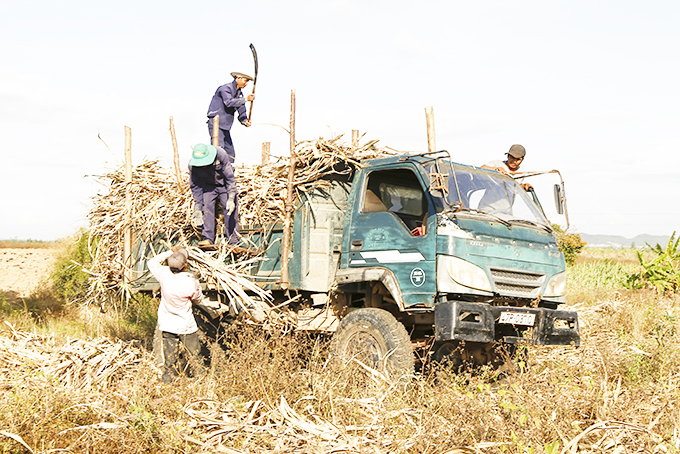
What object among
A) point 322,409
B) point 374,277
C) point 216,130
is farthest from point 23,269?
point 322,409

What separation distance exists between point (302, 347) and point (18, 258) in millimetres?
24364

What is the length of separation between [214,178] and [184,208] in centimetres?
84

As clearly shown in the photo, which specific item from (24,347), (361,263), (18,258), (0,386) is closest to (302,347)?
(361,263)

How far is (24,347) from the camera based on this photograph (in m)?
8.63

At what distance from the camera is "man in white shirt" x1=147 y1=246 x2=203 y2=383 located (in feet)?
25.6

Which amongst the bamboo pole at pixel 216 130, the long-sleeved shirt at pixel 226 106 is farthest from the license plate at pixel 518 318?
the long-sleeved shirt at pixel 226 106

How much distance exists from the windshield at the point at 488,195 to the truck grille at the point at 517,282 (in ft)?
2.08

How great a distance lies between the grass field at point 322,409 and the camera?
4922 millimetres

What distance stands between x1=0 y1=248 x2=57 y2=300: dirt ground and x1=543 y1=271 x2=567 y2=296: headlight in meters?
14.5

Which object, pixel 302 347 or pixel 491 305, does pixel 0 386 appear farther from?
pixel 491 305

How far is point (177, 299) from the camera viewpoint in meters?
7.80

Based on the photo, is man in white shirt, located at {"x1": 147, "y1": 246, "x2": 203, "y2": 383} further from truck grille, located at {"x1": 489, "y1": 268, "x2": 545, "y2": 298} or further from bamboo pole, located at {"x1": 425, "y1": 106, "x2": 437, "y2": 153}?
truck grille, located at {"x1": 489, "y1": 268, "x2": 545, "y2": 298}

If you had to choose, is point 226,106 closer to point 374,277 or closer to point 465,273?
point 374,277

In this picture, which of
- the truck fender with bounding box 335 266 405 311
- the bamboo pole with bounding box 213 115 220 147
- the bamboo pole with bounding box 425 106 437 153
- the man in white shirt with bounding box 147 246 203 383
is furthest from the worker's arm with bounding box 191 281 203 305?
the bamboo pole with bounding box 425 106 437 153
